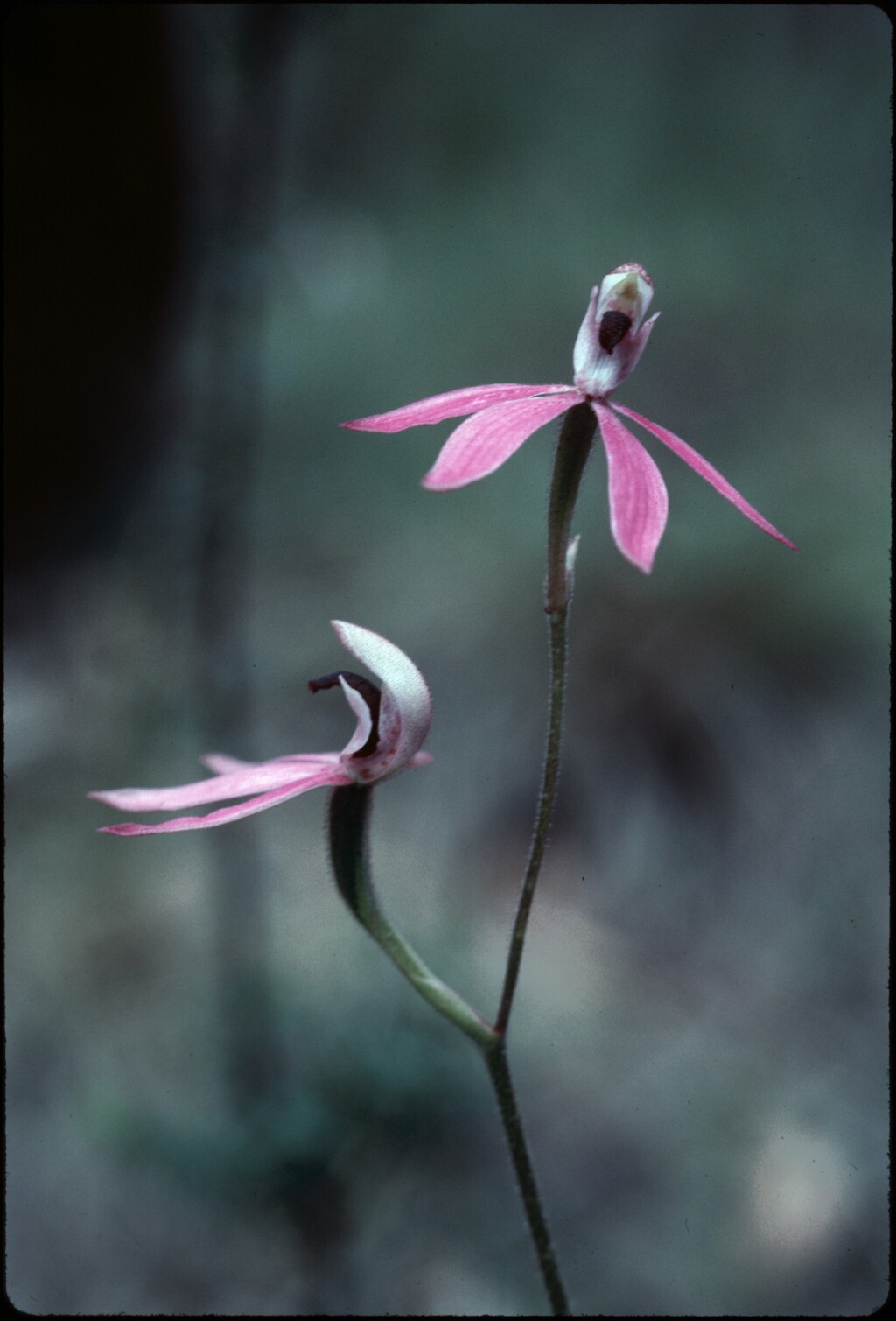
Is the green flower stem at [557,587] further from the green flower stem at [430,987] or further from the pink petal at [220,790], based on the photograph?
the pink petal at [220,790]

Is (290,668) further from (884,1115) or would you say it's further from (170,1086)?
(884,1115)

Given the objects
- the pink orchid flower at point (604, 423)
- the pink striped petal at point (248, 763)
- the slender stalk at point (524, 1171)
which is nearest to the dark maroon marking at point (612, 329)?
the pink orchid flower at point (604, 423)

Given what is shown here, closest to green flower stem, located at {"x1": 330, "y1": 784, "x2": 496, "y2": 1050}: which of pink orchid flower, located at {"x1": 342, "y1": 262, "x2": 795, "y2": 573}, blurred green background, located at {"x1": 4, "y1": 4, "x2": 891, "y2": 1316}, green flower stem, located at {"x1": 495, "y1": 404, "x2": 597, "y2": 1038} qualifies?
green flower stem, located at {"x1": 495, "y1": 404, "x2": 597, "y2": 1038}

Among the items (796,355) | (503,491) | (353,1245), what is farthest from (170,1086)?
(796,355)

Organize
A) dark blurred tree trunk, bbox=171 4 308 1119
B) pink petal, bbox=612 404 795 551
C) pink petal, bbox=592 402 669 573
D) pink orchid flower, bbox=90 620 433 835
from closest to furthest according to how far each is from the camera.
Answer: pink petal, bbox=592 402 669 573 → pink petal, bbox=612 404 795 551 → pink orchid flower, bbox=90 620 433 835 → dark blurred tree trunk, bbox=171 4 308 1119

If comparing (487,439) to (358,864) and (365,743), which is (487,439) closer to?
(365,743)

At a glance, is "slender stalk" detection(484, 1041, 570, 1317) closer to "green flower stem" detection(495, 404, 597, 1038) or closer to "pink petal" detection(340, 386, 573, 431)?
"green flower stem" detection(495, 404, 597, 1038)
